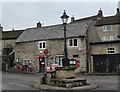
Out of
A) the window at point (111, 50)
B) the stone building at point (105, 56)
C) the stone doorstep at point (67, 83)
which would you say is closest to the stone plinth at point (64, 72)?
the stone doorstep at point (67, 83)

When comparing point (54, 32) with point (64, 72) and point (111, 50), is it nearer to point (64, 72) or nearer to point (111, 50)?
point (111, 50)

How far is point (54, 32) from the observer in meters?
46.0

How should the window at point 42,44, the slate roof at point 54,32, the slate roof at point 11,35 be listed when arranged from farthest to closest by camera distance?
the slate roof at point 11,35 < the window at point 42,44 < the slate roof at point 54,32

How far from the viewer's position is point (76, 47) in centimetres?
4144

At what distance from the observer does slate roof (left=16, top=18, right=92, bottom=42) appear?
1689 inches

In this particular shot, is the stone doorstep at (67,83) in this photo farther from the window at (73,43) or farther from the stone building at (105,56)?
the window at (73,43)

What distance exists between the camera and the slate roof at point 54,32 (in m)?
42.9

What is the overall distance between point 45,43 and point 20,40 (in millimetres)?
6516

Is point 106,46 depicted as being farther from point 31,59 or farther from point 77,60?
point 31,59

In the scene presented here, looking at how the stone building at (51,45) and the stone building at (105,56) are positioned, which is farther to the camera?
the stone building at (51,45)

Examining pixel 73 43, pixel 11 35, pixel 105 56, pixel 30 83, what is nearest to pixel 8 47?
pixel 11 35

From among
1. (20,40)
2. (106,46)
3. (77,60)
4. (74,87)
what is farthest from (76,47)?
(74,87)

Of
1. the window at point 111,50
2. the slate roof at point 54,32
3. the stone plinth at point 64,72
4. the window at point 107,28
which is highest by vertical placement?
the window at point 107,28

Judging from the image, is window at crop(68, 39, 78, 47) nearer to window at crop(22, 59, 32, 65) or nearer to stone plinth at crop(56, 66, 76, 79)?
window at crop(22, 59, 32, 65)
